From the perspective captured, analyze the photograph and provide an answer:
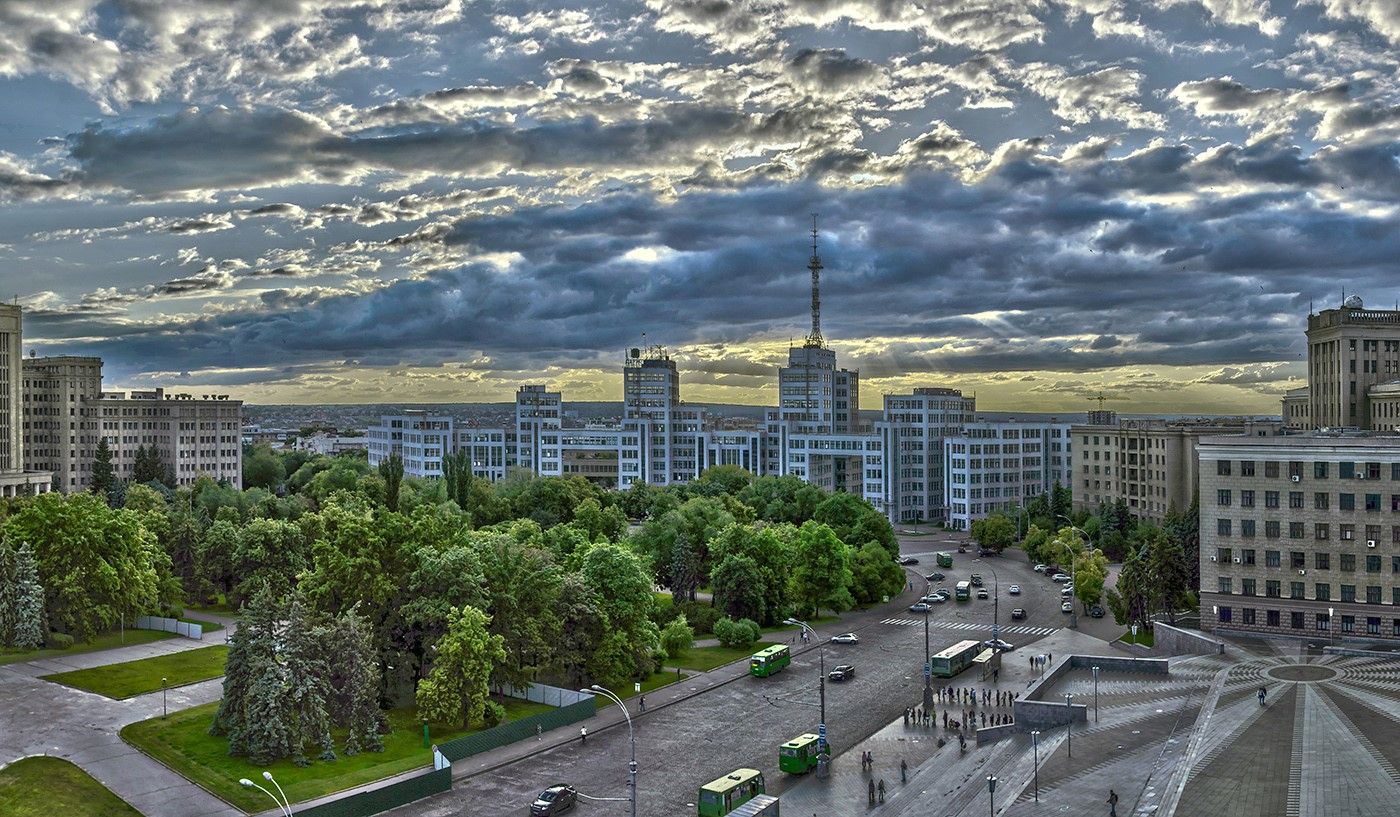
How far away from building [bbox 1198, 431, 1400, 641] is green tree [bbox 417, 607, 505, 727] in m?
59.2

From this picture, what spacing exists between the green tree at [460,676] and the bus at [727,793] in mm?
17951

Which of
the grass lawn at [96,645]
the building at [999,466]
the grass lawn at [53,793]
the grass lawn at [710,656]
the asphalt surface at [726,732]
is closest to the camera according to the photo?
the grass lawn at [53,793]

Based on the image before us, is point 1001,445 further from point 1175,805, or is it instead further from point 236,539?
point 1175,805

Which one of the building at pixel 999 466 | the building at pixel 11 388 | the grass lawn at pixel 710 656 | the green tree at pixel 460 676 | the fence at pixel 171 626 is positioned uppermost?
the building at pixel 11 388

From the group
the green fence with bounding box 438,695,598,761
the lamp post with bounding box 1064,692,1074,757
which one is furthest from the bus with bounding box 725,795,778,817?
the green fence with bounding box 438,695,598,761

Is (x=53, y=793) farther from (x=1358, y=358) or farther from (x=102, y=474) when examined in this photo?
(x=1358, y=358)

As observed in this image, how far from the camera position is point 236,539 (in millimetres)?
108375

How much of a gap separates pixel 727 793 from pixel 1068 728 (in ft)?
73.7

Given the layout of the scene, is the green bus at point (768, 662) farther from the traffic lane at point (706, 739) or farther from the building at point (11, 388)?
the building at point (11, 388)

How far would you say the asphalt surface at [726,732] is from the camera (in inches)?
2245

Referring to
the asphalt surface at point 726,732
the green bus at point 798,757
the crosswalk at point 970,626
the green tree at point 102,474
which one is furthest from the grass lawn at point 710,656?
the green tree at point 102,474

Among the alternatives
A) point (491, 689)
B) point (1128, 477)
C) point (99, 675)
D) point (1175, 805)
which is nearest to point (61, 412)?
point (99, 675)

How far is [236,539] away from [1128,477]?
4817 inches

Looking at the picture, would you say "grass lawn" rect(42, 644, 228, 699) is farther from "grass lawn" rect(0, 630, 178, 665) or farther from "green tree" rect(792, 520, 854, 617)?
"green tree" rect(792, 520, 854, 617)
